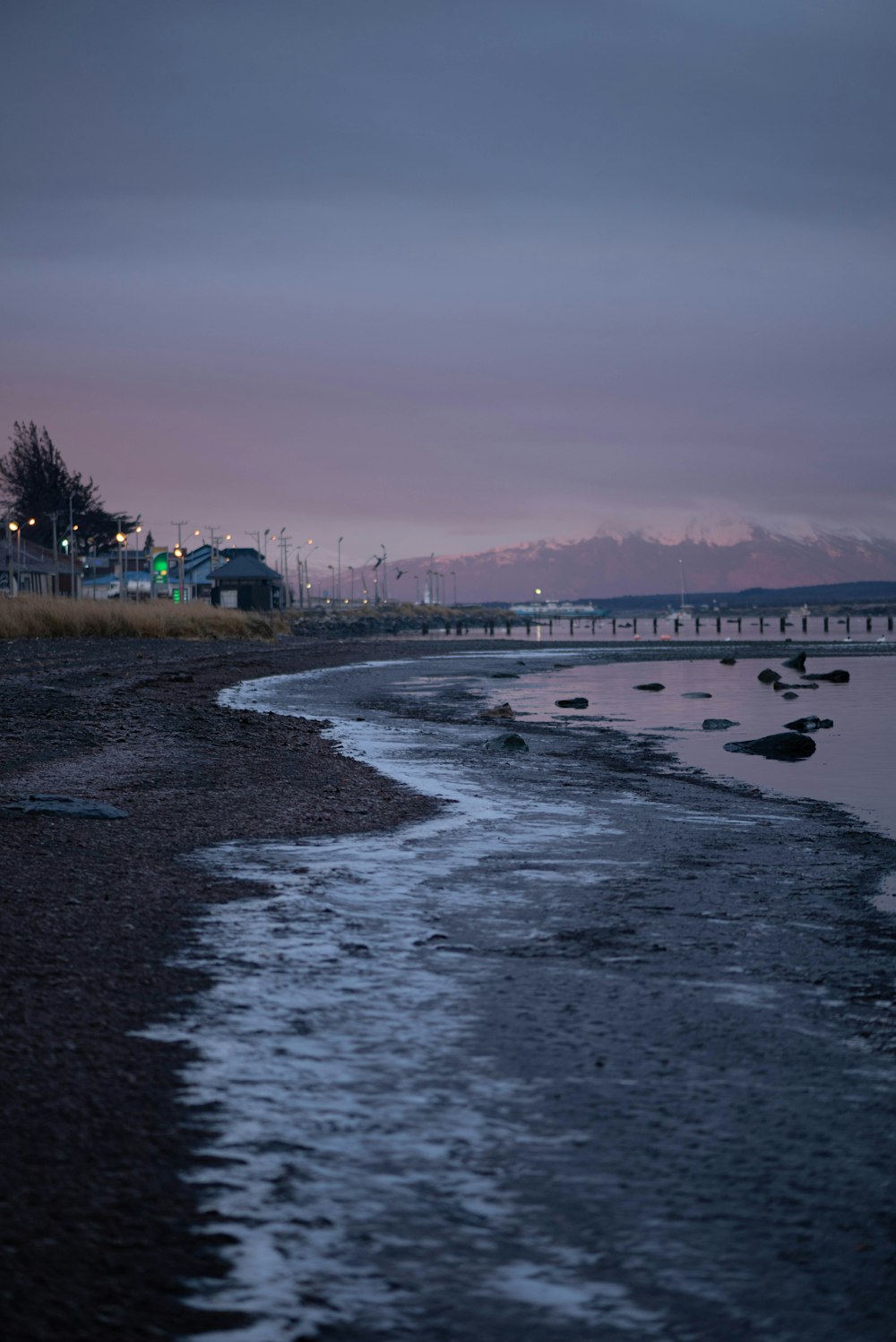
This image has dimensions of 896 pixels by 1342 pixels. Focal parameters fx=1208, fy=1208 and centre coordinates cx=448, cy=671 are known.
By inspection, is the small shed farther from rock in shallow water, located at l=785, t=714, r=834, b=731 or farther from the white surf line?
the white surf line

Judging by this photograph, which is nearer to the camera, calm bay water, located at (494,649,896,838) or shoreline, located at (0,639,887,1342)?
shoreline, located at (0,639,887,1342)

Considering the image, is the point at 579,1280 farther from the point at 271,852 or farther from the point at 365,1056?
the point at 271,852

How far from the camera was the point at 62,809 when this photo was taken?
33.4 feet

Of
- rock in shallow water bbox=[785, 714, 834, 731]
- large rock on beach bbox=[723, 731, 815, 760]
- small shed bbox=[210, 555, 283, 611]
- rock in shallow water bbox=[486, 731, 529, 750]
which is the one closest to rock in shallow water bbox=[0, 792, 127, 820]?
rock in shallow water bbox=[486, 731, 529, 750]

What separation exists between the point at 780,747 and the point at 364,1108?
15.5 meters

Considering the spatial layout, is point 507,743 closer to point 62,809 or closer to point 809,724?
point 809,724

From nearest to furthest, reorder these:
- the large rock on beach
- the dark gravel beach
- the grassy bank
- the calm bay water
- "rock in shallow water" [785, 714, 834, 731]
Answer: the dark gravel beach < the calm bay water < the large rock on beach < "rock in shallow water" [785, 714, 834, 731] < the grassy bank

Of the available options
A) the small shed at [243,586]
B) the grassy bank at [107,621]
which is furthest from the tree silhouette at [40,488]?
the grassy bank at [107,621]

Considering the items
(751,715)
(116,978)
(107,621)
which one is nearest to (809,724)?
(751,715)

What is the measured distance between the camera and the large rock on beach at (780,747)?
18.6m

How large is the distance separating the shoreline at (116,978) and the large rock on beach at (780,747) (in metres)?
2.04

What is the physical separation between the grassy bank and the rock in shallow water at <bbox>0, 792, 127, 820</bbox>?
1490 inches

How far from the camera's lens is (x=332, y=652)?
5850 centimetres

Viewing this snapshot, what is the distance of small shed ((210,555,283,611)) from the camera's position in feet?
380
